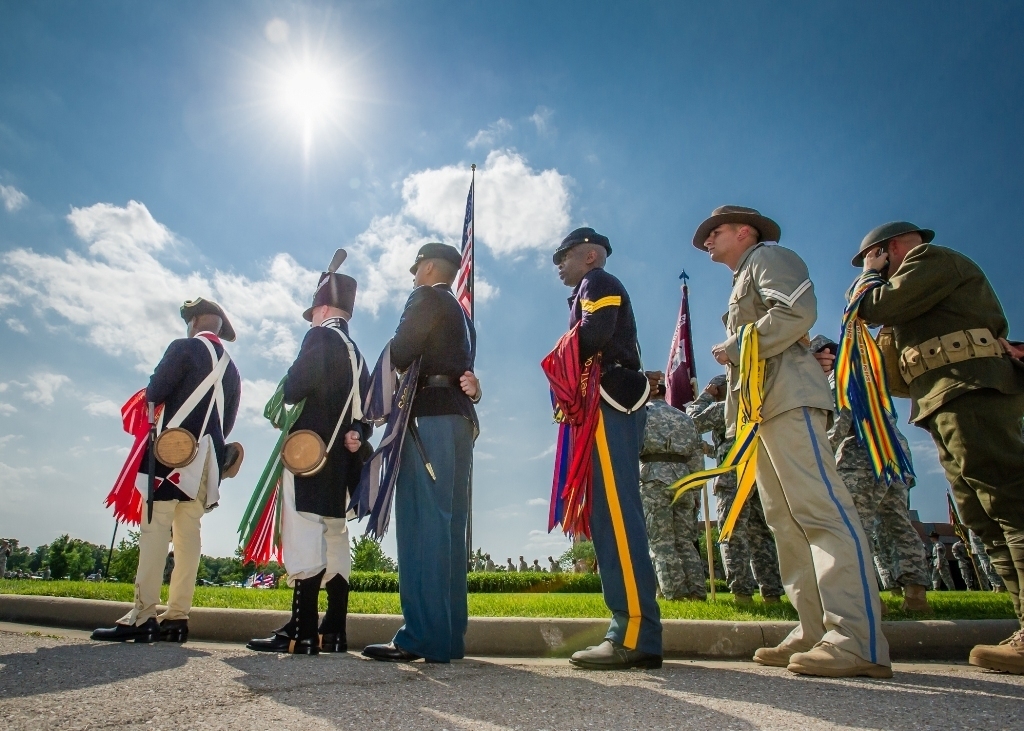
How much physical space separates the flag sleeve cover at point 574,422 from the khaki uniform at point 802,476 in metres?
0.77

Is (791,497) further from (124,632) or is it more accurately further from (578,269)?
(124,632)

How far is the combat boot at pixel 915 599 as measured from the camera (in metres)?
5.44

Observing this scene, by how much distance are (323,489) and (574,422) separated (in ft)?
5.07

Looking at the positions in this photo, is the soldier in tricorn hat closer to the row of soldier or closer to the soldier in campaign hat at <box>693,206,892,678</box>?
the row of soldier

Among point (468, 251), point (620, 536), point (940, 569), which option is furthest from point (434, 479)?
point (940, 569)

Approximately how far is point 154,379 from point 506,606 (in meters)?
3.24

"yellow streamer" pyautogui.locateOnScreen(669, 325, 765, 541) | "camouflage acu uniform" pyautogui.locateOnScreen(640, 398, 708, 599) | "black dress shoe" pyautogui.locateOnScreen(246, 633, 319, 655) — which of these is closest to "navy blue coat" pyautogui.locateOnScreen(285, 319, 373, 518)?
"black dress shoe" pyautogui.locateOnScreen(246, 633, 319, 655)

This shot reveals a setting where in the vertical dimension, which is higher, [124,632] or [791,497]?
[791,497]

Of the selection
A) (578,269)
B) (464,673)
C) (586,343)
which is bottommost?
(464,673)

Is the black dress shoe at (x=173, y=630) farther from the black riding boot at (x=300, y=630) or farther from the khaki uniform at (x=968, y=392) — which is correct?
the khaki uniform at (x=968, y=392)

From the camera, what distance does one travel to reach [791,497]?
3297mm

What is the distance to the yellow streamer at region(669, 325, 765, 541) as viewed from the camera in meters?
3.38

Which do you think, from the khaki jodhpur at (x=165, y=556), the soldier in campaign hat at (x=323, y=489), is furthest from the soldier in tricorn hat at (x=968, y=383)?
the khaki jodhpur at (x=165, y=556)

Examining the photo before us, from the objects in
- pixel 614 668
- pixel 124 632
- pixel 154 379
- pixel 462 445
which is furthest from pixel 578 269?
pixel 124 632
